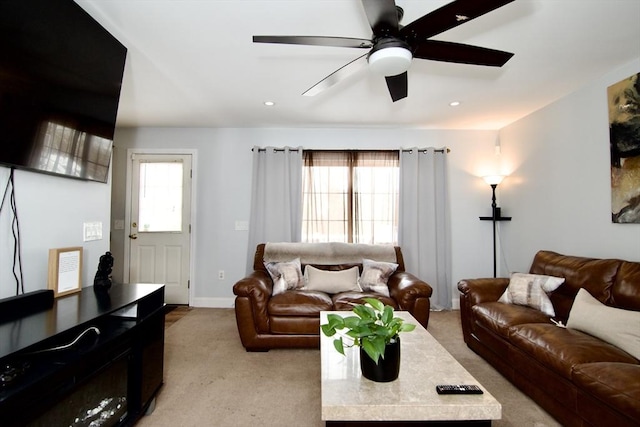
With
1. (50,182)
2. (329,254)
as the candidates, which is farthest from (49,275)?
(329,254)

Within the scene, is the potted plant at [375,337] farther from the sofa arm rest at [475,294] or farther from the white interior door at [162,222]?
the white interior door at [162,222]

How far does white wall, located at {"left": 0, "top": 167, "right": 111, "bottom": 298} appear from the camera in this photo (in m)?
1.36

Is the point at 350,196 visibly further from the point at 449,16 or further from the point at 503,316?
the point at 449,16

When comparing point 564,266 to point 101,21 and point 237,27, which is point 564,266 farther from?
point 101,21

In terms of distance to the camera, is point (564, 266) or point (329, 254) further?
point (329, 254)

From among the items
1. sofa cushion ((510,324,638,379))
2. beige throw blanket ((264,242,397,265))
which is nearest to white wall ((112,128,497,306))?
beige throw blanket ((264,242,397,265))

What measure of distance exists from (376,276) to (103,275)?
2284 millimetres

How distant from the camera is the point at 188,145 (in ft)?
13.2

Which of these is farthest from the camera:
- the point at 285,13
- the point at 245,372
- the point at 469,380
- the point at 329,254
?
the point at 329,254

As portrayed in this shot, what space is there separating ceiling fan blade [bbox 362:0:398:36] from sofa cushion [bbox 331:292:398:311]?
2.07m

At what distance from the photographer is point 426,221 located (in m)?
3.86

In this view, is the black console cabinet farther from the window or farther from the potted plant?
the window

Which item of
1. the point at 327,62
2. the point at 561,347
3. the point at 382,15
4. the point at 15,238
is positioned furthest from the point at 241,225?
the point at 561,347

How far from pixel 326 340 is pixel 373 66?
163 centimetres
